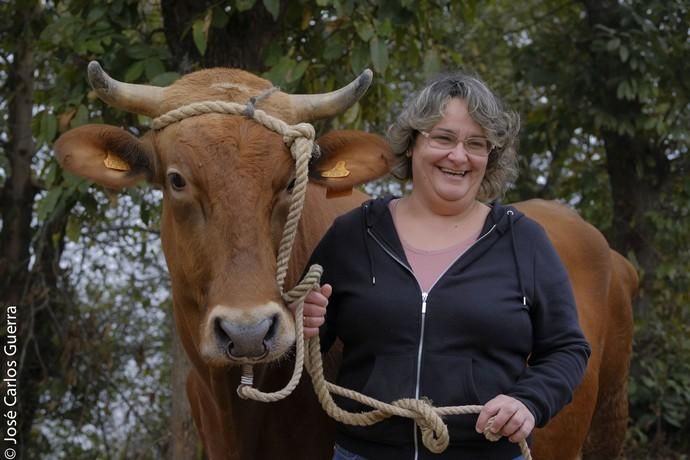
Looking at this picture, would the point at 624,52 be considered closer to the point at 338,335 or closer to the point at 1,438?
the point at 338,335

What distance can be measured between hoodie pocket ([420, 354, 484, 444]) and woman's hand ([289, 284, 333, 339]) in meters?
0.35

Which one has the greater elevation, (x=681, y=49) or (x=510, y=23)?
(x=510, y=23)

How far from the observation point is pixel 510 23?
9.36 metres

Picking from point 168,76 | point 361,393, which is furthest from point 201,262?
point 168,76

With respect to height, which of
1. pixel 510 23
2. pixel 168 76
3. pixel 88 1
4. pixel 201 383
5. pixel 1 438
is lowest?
pixel 1 438

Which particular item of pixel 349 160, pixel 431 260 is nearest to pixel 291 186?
A: pixel 349 160

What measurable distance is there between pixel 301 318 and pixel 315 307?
6 cm

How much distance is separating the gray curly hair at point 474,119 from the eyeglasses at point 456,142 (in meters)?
0.03

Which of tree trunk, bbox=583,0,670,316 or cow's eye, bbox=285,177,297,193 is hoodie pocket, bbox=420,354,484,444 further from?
tree trunk, bbox=583,0,670,316

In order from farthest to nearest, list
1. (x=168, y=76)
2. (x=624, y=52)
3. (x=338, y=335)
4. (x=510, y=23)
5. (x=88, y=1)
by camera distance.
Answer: (x=510, y=23) → (x=624, y=52) → (x=88, y=1) → (x=168, y=76) → (x=338, y=335)

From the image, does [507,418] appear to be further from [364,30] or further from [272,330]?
[364,30]

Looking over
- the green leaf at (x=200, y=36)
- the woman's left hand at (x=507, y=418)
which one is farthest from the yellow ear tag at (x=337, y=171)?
the green leaf at (x=200, y=36)

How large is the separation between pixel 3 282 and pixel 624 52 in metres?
4.38

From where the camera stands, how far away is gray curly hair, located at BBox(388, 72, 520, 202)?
3.11m
